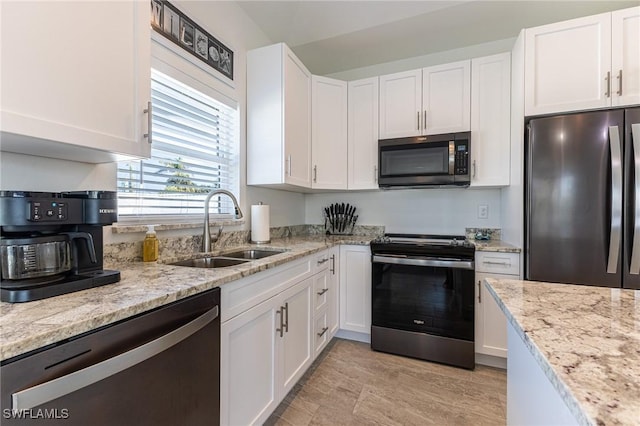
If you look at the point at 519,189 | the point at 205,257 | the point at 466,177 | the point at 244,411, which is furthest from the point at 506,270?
the point at 205,257

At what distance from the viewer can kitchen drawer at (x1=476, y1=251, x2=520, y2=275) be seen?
2.05m

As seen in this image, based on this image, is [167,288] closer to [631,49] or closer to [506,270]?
[506,270]

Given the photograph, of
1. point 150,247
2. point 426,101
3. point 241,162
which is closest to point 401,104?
point 426,101

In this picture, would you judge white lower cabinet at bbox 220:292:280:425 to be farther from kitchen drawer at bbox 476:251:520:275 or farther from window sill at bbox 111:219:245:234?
kitchen drawer at bbox 476:251:520:275

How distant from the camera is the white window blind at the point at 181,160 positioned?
1559 millimetres

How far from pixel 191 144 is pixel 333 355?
1876 millimetres

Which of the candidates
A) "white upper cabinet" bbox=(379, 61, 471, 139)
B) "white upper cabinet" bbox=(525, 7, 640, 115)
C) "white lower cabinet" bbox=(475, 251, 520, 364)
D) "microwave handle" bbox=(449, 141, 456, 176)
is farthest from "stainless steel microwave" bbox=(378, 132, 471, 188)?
"white lower cabinet" bbox=(475, 251, 520, 364)

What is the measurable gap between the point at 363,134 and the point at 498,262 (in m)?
1.54

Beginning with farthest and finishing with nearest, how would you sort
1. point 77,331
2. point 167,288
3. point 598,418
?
point 167,288
point 77,331
point 598,418

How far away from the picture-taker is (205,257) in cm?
173

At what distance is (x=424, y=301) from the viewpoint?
2.21 meters

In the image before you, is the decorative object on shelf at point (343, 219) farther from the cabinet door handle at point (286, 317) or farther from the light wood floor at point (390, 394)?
the cabinet door handle at point (286, 317)

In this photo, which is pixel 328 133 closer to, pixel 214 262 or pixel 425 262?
pixel 425 262

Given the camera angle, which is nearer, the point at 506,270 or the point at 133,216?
the point at 133,216
